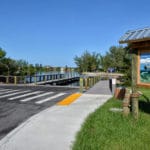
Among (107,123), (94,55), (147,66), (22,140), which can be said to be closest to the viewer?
(22,140)

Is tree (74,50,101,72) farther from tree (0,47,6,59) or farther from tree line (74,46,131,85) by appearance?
tree (0,47,6,59)

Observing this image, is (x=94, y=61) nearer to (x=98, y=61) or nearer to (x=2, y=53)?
(x=98, y=61)

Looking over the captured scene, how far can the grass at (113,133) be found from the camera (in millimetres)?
5781

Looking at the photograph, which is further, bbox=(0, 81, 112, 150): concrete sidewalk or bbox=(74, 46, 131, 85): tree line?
bbox=(74, 46, 131, 85): tree line

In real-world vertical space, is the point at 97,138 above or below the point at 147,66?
below

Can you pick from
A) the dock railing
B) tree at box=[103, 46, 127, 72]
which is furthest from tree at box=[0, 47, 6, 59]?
tree at box=[103, 46, 127, 72]

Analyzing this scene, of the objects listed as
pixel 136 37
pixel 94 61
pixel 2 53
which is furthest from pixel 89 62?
pixel 136 37

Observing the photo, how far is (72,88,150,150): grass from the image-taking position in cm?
578

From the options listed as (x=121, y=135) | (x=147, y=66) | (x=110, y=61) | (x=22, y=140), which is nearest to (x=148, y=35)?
(x=121, y=135)

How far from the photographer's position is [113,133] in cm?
677

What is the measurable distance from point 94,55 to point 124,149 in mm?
66119

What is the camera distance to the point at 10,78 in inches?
1256

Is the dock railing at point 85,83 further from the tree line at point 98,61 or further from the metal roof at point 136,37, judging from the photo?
the tree line at point 98,61

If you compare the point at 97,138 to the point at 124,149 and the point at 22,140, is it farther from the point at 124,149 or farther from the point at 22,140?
the point at 22,140
